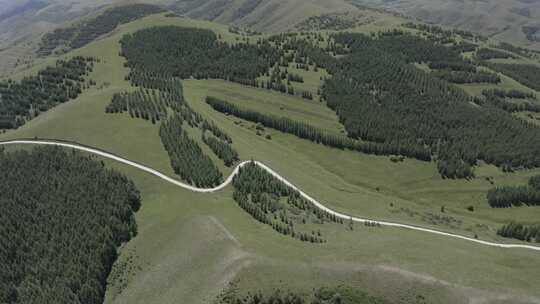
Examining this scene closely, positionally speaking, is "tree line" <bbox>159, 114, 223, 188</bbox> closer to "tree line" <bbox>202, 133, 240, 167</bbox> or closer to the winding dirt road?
the winding dirt road

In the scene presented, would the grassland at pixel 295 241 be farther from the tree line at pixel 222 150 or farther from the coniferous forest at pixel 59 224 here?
the tree line at pixel 222 150

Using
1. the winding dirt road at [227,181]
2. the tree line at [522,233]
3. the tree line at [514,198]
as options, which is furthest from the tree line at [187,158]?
the tree line at [514,198]

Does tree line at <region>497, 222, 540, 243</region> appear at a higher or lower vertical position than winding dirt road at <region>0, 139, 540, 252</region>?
lower

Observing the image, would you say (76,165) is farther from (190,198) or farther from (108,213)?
(190,198)

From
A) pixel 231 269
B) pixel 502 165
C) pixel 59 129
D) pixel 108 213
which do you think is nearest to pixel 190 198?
pixel 108 213

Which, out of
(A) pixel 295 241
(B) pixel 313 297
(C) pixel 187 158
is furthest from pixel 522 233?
(C) pixel 187 158

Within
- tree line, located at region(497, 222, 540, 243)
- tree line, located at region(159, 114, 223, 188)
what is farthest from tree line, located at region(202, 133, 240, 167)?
tree line, located at region(497, 222, 540, 243)

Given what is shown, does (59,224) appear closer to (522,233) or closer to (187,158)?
(187,158)
